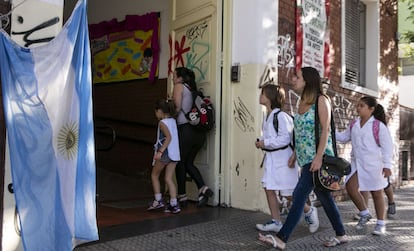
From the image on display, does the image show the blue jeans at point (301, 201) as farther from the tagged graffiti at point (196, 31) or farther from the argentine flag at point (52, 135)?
the tagged graffiti at point (196, 31)

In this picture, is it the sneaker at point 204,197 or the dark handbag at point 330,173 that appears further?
the sneaker at point 204,197

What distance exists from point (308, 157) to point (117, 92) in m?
5.49

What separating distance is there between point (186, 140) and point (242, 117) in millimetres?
799

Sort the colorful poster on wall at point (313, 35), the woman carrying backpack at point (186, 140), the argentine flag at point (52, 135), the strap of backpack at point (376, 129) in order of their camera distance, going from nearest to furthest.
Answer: the argentine flag at point (52, 135)
the strap of backpack at point (376, 129)
the woman carrying backpack at point (186, 140)
the colorful poster on wall at point (313, 35)

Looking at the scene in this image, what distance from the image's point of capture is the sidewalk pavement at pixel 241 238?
4430 mm

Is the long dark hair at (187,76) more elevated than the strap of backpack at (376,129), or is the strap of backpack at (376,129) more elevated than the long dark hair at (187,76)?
the long dark hair at (187,76)

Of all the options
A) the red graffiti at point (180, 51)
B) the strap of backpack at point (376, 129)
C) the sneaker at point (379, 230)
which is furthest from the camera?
the red graffiti at point (180, 51)

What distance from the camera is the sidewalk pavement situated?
4430mm

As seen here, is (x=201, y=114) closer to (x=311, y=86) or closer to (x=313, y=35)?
(x=311, y=86)

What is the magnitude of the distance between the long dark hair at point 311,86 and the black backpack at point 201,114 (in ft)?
6.04

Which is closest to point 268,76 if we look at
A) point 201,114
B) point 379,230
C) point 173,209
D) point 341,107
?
point 201,114

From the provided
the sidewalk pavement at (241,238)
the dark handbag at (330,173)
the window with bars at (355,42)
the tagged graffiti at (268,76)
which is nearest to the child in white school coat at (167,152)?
the sidewalk pavement at (241,238)

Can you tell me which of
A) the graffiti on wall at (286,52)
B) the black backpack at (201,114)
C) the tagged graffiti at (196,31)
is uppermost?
the tagged graffiti at (196,31)

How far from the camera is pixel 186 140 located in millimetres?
6234
